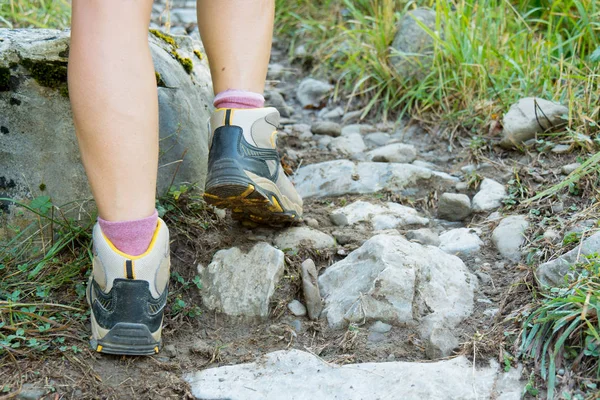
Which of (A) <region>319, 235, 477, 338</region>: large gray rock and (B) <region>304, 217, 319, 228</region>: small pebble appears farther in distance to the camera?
(B) <region>304, 217, 319, 228</region>: small pebble

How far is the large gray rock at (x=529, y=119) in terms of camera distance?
9.41 feet

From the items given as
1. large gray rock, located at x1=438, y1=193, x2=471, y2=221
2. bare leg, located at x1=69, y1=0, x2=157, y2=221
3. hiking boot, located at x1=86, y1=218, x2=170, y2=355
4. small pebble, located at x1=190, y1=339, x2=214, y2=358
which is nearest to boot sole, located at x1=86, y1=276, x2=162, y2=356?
hiking boot, located at x1=86, y1=218, x2=170, y2=355

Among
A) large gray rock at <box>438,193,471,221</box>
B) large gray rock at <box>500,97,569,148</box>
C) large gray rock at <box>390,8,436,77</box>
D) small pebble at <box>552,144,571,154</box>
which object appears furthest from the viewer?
large gray rock at <box>390,8,436,77</box>

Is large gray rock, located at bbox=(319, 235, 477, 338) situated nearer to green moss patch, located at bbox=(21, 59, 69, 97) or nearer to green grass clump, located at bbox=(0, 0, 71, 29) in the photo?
green moss patch, located at bbox=(21, 59, 69, 97)

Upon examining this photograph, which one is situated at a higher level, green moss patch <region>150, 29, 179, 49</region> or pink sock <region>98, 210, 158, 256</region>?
green moss patch <region>150, 29, 179, 49</region>

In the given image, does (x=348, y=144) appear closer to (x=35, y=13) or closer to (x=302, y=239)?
(x=302, y=239)

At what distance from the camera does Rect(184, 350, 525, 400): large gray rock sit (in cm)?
169

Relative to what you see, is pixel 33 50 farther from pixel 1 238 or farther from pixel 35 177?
pixel 1 238

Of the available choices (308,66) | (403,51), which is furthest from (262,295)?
(308,66)

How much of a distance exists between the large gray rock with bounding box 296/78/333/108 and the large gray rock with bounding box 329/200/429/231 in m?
1.49

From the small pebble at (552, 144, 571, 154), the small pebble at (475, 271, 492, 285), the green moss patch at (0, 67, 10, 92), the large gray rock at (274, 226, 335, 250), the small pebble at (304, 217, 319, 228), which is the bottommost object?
the small pebble at (304, 217, 319, 228)

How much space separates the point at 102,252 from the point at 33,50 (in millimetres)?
881

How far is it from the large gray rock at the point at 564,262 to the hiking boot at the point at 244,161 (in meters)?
0.82

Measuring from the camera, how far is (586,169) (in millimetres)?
2436
